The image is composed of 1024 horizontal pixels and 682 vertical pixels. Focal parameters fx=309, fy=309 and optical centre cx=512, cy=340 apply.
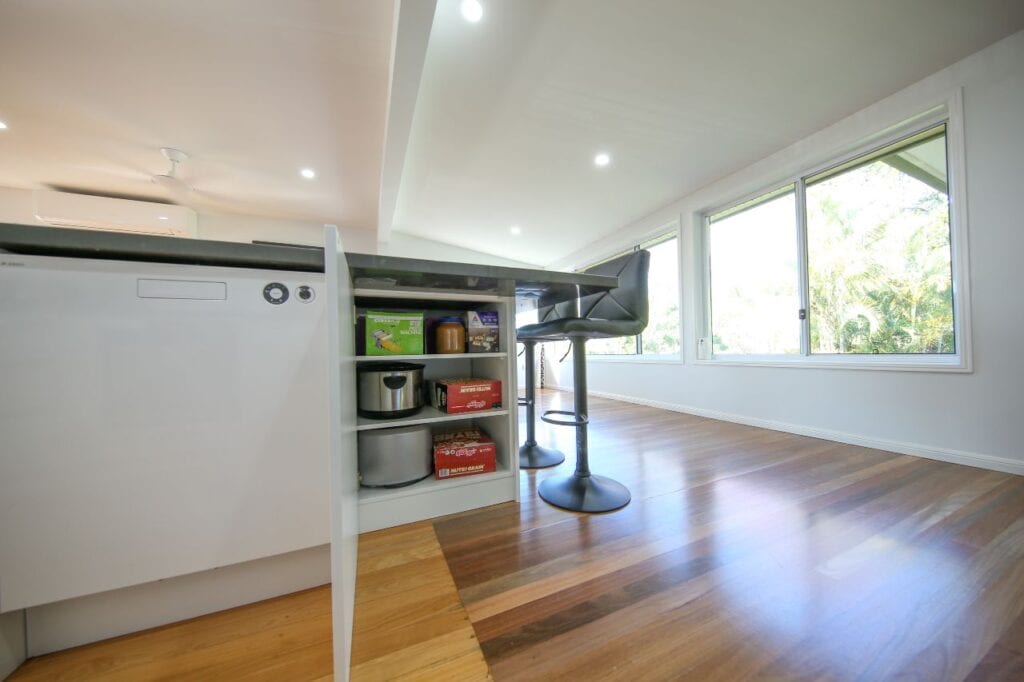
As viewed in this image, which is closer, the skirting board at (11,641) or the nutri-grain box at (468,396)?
the skirting board at (11,641)

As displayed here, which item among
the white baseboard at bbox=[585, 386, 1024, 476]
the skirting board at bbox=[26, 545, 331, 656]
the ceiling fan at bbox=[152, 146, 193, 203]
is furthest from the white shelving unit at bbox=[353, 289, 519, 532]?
the ceiling fan at bbox=[152, 146, 193, 203]

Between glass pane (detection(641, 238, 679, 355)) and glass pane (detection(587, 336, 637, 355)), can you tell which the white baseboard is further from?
glass pane (detection(587, 336, 637, 355))

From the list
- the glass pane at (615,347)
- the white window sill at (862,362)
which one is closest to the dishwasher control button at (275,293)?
the white window sill at (862,362)

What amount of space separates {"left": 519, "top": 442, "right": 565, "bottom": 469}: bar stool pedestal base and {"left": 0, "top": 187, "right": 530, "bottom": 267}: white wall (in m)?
2.75

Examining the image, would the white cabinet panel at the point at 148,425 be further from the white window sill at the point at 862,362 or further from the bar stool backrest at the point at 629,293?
the white window sill at the point at 862,362

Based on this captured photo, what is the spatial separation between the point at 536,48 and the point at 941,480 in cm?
306

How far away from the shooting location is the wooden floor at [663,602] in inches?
24.0

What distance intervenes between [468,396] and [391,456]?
35cm

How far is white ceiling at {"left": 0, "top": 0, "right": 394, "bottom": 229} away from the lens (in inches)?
65.1

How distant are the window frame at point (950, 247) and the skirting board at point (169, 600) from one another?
10.1 ft

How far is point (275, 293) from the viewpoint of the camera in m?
0.76

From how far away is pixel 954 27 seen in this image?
5.08 feet

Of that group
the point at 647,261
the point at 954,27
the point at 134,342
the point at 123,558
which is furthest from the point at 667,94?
the point at 123,558

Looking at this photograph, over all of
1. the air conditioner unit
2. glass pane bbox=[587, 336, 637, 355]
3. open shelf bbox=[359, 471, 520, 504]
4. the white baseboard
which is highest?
the air conditioner unit
